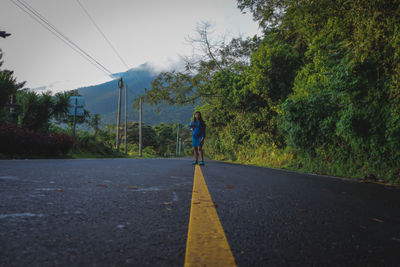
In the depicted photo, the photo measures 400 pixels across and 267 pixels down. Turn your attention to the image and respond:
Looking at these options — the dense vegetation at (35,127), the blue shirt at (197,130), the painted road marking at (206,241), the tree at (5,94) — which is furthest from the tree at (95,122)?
the painted road marking at (206,241)

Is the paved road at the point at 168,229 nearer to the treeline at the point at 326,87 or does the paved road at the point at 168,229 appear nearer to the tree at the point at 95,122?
the treeline at the point at 326,87

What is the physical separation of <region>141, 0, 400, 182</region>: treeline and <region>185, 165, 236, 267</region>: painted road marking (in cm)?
495

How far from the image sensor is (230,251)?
4.55 ft

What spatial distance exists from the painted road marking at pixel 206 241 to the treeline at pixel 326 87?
495 centimetres

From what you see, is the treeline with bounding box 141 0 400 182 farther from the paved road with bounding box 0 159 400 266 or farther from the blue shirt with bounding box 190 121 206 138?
the paved road with bounding box 0 159 400 266

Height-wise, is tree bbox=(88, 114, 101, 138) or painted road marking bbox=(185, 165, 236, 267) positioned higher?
tree bbox=(88, 114, 101, 138)

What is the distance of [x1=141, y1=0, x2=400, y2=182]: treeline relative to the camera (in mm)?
5660

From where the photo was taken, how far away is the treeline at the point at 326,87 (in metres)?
5.66

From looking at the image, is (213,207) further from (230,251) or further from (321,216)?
(230,251)

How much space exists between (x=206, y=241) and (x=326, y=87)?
8.48 m

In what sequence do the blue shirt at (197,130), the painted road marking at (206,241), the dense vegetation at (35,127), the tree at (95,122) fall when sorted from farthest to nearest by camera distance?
the tree at (95,122) < the dense vegetation at (35,127) < the blue shirt at (197,130) < the painted road marking at (206,241)

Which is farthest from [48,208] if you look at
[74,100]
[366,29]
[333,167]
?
[74,100]

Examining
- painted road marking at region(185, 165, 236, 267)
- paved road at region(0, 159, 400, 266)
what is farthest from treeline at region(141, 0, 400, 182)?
painted road marking at region(185, 165, 236, 267)

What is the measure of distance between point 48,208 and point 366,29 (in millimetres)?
5841
